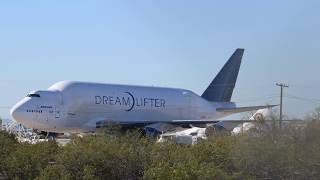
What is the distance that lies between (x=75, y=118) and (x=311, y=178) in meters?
32.7

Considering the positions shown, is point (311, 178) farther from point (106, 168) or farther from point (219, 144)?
point (106, 168)

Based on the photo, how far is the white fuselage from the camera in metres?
42.9

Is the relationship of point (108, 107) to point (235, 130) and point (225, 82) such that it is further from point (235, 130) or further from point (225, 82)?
point (235, 130)

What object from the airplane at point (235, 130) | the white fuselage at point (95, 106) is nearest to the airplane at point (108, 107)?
the white fuselage at point (95, 106)

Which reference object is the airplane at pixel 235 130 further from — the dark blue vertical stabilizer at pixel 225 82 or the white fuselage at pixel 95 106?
the dark blue vertical stabilizer at pixel 225 82

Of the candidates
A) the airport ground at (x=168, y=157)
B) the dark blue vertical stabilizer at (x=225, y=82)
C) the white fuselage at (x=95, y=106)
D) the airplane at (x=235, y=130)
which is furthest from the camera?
the dark blue vertical stabilizer at (x=225, y=82)

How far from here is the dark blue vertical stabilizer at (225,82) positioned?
58.7m

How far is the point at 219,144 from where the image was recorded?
15.4m

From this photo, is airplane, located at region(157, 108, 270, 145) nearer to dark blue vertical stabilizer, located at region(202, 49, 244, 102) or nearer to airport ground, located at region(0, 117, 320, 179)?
airport ground, located at region(0, 117, 320, 179)

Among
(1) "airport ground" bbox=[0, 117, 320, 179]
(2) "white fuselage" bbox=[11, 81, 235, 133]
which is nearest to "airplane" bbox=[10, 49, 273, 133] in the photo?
(2) "white fuselage" bbox=[11, 81, 235, 133]

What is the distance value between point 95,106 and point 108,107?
1252 millimetres

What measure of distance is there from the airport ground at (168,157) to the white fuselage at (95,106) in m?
27.9

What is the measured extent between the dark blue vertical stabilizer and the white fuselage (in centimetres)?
514

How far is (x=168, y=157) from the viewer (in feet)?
43.8
